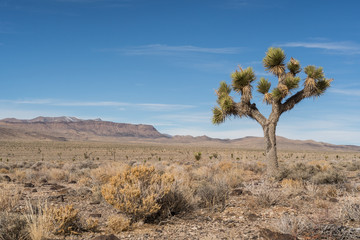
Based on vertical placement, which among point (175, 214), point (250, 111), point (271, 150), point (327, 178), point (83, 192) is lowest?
point (83, 192)

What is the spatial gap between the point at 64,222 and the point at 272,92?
11253 mm

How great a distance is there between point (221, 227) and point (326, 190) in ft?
16.3

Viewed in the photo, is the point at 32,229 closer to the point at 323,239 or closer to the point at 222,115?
the point at 323,239

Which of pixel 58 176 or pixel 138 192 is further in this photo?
pixel 58 176

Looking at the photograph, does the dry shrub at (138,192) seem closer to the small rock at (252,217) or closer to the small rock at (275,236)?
the small rock at (252,217)

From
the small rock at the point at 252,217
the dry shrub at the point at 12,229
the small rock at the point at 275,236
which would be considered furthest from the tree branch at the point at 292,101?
the dry shrub at the point at 12,229

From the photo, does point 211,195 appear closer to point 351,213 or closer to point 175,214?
point 175,214

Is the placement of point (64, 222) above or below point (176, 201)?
below

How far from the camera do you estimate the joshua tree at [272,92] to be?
13891mm

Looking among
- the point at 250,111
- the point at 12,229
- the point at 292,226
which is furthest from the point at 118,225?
the point at 250,111

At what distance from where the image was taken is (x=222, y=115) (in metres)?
15.3

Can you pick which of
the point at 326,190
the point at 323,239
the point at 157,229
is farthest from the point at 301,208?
the point at 157,229

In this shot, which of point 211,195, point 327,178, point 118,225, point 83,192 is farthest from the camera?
point 327,178

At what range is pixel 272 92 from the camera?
13992 mm
